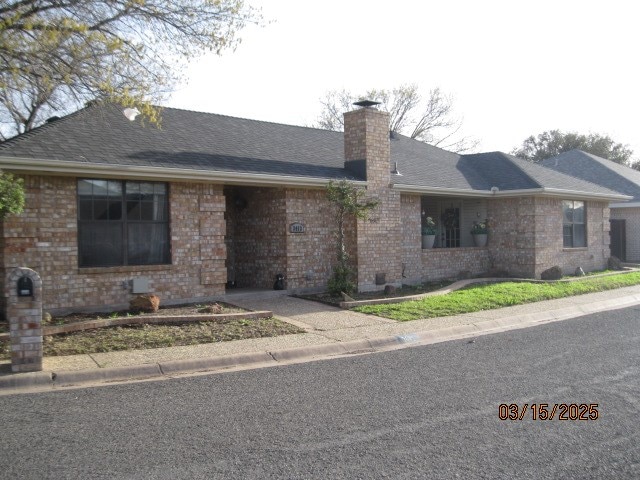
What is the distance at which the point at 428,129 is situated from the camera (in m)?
46.3

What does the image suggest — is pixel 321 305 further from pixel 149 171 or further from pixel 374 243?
pixel 149 171

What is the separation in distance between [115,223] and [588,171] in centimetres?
2572

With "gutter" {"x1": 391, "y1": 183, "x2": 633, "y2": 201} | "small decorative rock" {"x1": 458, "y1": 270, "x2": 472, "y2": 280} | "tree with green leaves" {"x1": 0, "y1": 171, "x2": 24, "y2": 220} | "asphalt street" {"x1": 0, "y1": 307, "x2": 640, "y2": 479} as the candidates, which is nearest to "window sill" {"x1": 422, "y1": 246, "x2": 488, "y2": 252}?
"small decorative rock" {"x1": 458, "y1": 270, "x2": 472, "y2": 280}

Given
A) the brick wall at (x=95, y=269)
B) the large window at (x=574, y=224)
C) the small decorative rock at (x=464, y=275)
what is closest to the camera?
the brick wall at (x=95, y=269)

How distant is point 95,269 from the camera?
1207 cm

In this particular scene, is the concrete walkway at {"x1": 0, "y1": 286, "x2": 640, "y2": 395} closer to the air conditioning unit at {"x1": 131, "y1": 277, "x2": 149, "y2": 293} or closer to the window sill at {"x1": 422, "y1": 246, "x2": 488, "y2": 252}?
the air conditioning unit at {"x1": 131, "y1": 277, "x2": 149, "y2": 293}

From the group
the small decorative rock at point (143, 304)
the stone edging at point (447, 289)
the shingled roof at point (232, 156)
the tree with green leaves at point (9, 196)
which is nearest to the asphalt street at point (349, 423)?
the tree with green leaves at point (9, 196)

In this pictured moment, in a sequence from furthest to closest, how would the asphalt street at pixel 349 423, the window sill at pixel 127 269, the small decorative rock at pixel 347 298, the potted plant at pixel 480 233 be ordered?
the potted plant at pixel 480 233 < the small decorative rock at pixel 347 298 < the window sill at pixel 127 269 < the asphalt street at pixel 349 423

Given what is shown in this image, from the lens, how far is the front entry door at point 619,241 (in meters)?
27.1

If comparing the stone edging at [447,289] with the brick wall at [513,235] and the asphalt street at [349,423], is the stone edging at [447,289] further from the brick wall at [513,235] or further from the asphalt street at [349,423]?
the asphalt street at [349,423]

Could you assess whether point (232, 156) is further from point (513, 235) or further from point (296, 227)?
point (513, 235)

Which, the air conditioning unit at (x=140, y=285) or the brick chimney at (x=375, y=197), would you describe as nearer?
the air conditioning unit at (x=140, y=285)

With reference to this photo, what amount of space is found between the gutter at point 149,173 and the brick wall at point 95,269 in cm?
39

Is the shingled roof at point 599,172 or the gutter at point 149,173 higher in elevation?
the shingled roof at point 599,172
